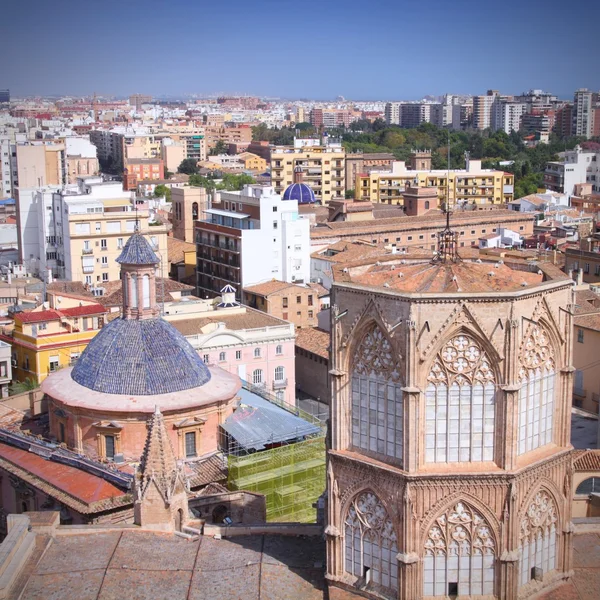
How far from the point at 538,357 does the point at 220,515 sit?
36.9ft

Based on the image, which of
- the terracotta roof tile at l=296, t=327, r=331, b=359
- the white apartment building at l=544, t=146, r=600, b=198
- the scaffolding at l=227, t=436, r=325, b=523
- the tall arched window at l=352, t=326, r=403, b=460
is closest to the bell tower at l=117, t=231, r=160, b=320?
the scaffolding at l=227, t=436, r=325, b=523

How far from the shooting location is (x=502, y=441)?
15.9 meters

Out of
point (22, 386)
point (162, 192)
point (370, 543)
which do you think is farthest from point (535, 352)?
point (162, 192)

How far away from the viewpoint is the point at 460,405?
15.9m

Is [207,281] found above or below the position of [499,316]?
below

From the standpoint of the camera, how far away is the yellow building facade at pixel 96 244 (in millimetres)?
56156

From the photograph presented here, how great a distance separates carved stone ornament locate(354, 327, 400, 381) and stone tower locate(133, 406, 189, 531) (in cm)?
524

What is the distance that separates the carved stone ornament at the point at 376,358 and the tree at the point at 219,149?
479ft

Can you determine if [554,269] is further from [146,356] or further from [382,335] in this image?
[146,356]

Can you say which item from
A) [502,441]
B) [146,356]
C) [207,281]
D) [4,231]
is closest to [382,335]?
[502,441]

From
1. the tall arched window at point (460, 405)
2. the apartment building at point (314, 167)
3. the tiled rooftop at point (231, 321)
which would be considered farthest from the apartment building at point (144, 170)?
the tall arched window at point (460, 405)

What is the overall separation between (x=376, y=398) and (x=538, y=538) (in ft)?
11.5

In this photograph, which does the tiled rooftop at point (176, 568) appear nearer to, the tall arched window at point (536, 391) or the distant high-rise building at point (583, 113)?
the tall arched window at point (536, 391)

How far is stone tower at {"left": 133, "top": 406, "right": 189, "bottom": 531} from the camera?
1961cm
